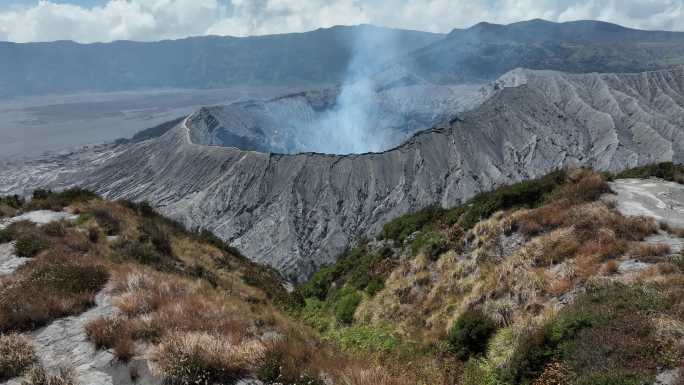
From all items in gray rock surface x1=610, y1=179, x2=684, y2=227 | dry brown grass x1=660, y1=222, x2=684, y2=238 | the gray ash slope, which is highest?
gray rock surface x1=610, y1=179, x2=684, y2=227

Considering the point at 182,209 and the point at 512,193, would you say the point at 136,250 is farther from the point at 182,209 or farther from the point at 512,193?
the point at 182,209

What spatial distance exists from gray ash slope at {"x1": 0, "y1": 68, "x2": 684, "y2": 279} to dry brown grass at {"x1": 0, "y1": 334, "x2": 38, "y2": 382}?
43049 mm

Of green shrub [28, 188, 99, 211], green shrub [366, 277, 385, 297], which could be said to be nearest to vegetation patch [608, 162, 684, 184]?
green shrub [366, 277, 385, 297]

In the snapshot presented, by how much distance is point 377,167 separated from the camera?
6600 centimetres

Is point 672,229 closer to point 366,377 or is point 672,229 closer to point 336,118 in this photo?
point 366,377

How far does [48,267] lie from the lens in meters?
9.73

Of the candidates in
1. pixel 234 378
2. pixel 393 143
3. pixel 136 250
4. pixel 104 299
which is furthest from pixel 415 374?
pixel 393 143

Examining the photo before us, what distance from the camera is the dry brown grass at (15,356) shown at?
626cm

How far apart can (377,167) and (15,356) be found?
60.7 m

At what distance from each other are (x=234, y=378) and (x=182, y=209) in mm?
61983

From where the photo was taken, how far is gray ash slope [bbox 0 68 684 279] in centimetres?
5869

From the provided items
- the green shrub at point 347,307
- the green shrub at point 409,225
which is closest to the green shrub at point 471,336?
the green shrub at point 347,307

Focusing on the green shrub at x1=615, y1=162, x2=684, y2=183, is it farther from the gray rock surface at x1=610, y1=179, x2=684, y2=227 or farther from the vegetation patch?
the gray rock surface at x1=610, y1=179, x2=684, y2=227

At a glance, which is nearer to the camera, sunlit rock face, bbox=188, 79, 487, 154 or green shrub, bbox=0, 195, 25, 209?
green shrub, bbox=0, 195, 25, 209
